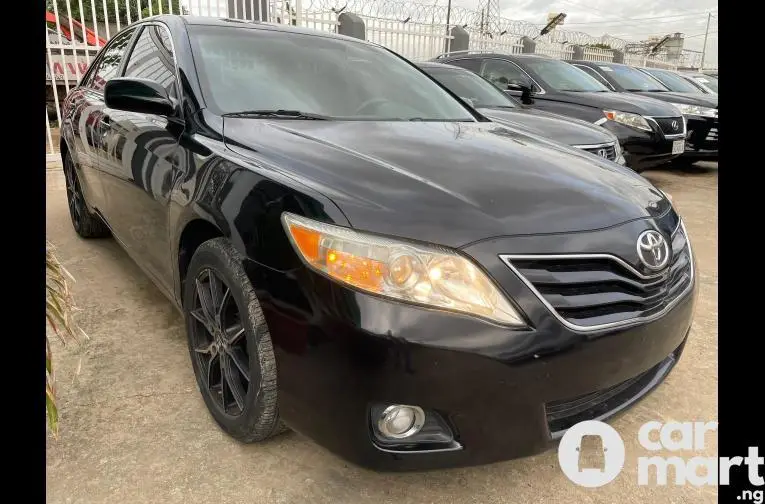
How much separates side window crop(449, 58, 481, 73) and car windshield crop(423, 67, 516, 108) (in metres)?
1.32

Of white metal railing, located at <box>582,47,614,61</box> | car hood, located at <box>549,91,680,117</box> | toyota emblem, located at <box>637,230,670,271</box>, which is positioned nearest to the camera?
toyota emblem, located at <box>637,230,670,271</box>

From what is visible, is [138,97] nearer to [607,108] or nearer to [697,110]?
[607,108]

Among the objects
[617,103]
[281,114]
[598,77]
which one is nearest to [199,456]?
[281,114]

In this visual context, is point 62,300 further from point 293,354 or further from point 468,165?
point 468,165

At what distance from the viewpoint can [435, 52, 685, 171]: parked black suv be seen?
6336mm

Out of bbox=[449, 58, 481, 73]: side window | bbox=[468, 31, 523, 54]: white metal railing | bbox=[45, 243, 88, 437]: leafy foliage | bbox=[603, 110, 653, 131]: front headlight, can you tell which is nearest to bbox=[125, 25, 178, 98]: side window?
bbox=[45, 243, 88, 437]: leafy foliage

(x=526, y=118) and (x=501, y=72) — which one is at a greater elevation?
(x=501, y=72)

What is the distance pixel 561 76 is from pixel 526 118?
249 cm

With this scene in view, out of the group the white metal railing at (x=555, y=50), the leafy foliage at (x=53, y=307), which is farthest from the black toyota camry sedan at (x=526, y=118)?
the white metal railing at (x=555, y=50)

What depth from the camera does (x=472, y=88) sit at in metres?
5.81

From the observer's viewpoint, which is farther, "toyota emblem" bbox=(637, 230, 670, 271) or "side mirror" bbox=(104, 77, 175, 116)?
"side mirror" bbox=(104, 77, 175, 116)

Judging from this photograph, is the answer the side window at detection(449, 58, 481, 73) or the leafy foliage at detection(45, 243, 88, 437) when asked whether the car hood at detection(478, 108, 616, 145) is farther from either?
the leafy foliage at detection(45, 243, 88, 437)

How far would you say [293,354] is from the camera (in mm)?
1568

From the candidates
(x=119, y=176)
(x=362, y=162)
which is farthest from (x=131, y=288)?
(x=362, y=162)
